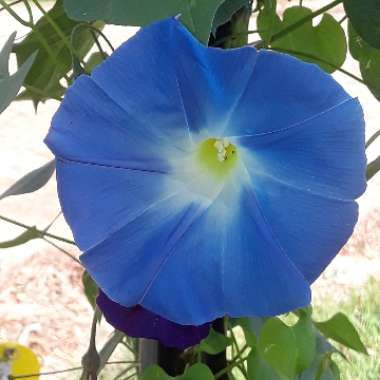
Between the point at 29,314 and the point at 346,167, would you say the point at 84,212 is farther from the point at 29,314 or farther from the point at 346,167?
the point at 29,314

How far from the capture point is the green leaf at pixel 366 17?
1.53 feet

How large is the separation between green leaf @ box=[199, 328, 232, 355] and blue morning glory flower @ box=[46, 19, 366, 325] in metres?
0.15

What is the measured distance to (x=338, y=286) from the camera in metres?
1.87

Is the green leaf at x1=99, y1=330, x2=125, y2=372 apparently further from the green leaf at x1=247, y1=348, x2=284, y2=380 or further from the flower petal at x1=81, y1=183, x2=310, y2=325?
the flower petal at x1=81, y1=183, x2=310, y2=325

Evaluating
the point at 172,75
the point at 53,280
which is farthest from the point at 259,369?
the point at 53,280

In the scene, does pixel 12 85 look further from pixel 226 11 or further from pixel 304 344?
pixel 304 344

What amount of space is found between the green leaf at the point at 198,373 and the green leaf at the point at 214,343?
0.05 ft

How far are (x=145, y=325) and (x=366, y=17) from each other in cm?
21

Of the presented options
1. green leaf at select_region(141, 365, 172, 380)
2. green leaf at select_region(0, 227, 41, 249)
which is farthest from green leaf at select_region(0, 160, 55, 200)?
green leaf at select_region(141, 365, 172, 380)

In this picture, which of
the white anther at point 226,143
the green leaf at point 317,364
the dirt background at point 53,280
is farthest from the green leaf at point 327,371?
the dirt background at point 53,280

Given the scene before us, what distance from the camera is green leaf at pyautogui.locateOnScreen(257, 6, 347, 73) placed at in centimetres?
60

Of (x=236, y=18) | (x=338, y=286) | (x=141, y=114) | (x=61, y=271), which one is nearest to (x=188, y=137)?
(x=141, y=114)

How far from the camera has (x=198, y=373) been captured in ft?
1.68

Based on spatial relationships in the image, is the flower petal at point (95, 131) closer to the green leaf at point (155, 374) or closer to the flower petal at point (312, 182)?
the flower petal at point (312, 182)
